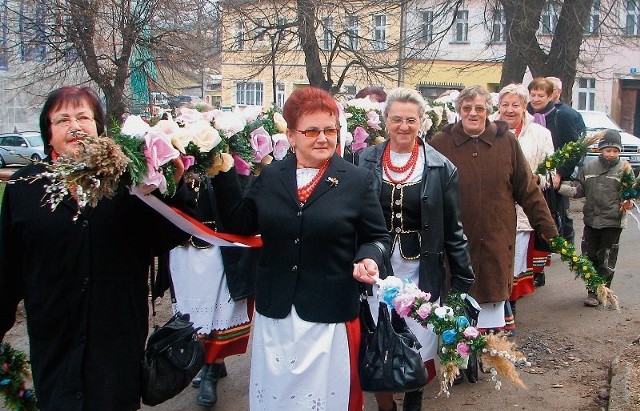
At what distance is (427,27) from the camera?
17391mm

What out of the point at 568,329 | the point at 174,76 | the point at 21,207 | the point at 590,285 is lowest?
the point at 568,329

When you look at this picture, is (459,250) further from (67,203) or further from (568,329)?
(568,329)

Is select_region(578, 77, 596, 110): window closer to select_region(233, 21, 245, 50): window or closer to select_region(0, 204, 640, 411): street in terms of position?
select_region(233, 21, 245, 50): window

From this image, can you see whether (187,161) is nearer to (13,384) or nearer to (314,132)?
(314,132)

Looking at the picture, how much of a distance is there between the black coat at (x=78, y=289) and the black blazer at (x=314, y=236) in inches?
22.3

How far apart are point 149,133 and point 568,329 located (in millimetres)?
4705

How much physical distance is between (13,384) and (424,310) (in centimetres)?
170

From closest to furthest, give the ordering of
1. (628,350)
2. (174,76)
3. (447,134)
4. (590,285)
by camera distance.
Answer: (447,134) < (628,350) < (590,285) < (174,76)

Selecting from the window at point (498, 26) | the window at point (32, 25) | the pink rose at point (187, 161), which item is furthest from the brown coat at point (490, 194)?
the window at point (32, 25)

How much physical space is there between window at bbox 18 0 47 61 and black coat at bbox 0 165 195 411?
13.3 metres

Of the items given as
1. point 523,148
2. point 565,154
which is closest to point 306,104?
point 523,148

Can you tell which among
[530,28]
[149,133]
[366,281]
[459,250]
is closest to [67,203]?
[149,133]

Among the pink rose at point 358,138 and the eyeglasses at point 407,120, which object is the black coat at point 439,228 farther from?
the pink rose at point 358,138

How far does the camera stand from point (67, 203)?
2830mm
